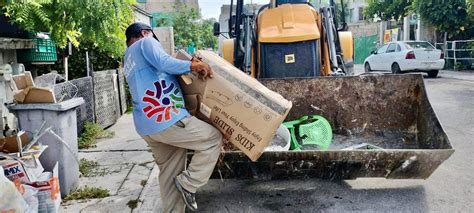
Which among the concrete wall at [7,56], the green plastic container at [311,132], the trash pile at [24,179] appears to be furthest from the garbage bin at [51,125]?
the green plastic container at [311,132]

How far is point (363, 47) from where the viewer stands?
3581 centimetres

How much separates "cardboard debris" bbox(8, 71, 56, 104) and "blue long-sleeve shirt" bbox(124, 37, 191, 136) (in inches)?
48.9

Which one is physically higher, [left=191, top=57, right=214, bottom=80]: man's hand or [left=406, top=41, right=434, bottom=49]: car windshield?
[left=406, top=41, right=434, bottom=49]: car windshield

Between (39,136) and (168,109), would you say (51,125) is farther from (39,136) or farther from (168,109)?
(168,109)

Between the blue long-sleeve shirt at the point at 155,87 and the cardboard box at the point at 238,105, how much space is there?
16 centimetres

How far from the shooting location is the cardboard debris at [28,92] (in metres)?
4.16

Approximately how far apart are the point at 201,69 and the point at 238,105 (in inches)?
15.4

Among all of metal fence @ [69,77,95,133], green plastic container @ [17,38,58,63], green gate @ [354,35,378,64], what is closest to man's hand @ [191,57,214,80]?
green plastic container @ [17,38,58,63]

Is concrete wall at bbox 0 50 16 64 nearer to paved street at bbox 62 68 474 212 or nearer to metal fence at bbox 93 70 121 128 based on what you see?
paved street at bbox 62 68 474 212

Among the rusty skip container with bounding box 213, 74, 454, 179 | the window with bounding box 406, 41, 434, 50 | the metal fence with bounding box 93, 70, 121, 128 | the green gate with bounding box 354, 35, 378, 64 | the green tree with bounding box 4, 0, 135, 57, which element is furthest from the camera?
the green gate with bounding box 354, 35, 378, 64

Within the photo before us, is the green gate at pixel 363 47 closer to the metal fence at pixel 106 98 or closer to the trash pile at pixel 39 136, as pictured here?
the metal fence at pixel 106 98

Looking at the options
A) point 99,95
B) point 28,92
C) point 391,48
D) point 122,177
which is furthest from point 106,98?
point 391,48

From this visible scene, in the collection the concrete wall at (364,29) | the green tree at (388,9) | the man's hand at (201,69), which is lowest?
the man's hand at (201,69)

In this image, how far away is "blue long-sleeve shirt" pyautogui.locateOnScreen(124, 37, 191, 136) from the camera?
3309 millimetres
